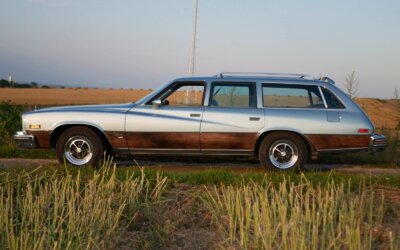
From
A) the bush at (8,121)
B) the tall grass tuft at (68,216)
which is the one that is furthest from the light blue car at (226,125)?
the bush at (8,121)

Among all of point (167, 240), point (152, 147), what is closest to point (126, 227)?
point (167, 240)

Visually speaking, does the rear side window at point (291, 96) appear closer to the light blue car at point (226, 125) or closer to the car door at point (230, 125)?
the light blue car at point (226, 125)

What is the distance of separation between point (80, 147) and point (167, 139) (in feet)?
4.87

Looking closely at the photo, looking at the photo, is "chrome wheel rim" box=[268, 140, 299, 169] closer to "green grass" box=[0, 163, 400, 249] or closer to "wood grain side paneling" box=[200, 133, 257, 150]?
"wood grain side paneling" box=[200, 133, 257, 150]

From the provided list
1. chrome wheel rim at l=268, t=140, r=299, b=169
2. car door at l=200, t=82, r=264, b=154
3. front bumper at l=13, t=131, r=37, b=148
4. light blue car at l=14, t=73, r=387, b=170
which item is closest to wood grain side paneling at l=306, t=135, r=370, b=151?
light blue car at l=14, t=73, r=387, b=170

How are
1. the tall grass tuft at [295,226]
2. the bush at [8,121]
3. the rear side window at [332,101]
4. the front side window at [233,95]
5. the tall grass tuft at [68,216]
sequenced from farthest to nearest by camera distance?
the bush at [8,121]
the front side window at [233,95]
the rear side window at [332,101]
the tall grass tuft at [68,216]
the tall grass tuft at [295,226]

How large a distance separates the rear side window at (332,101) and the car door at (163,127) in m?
2.10

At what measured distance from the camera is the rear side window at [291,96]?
891 centimetres

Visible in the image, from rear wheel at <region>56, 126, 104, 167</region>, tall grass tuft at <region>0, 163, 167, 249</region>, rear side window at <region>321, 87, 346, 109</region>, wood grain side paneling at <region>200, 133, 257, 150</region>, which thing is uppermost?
rear side window at <region>321, 87, 346, 109</region>

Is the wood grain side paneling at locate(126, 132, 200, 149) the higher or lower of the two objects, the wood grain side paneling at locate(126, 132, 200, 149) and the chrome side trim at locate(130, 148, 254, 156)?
the higher

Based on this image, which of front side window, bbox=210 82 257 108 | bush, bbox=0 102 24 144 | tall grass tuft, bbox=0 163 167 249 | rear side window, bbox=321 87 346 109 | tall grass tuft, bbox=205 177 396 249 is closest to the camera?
tall grass tuft, bbox=205 177 396 249

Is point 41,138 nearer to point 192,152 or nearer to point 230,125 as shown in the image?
point 192,152

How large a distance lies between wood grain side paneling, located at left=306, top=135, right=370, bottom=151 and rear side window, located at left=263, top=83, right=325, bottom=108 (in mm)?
549

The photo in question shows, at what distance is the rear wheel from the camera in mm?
8852
